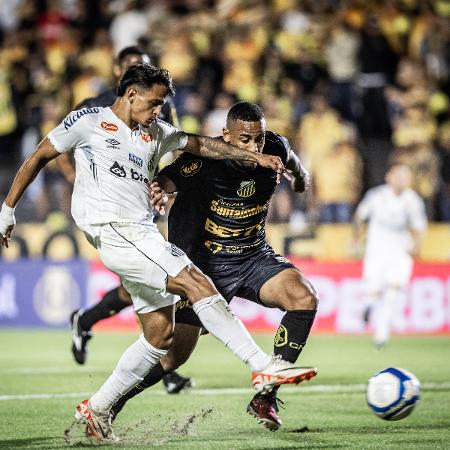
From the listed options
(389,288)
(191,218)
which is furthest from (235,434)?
(389,288)

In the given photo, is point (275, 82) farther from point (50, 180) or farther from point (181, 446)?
point (181, 446)

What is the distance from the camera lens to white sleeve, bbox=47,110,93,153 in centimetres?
635

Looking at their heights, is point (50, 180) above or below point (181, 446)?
above

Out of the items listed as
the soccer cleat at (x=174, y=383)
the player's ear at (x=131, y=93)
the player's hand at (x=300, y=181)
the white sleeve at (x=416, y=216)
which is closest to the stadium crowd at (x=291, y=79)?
the white sleeve at (x=416, y=216)

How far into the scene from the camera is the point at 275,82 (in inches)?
623

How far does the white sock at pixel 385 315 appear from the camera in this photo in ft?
43.7

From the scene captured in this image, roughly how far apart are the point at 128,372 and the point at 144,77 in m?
1.81

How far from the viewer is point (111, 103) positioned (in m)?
9.03

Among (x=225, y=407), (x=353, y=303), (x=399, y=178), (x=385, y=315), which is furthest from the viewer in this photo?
(x=353, y=303)

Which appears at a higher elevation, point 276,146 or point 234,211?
point 276,146

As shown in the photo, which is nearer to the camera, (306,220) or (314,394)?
(314,394)

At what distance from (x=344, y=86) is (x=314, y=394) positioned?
7926 millimetres

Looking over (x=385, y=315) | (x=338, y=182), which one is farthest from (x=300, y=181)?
(x=338, y=182)

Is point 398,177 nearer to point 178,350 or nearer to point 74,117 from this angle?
point 178,350
